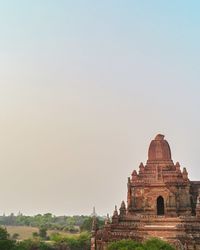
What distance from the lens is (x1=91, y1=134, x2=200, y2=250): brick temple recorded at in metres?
40.4

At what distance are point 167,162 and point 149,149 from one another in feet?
8.55

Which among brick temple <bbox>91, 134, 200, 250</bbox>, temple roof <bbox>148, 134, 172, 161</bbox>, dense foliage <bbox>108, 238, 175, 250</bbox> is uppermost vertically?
temple roof <bbox>148, 134, 172, 161</bbox>

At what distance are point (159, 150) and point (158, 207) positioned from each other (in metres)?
6.36

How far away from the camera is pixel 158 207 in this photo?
4512 cm

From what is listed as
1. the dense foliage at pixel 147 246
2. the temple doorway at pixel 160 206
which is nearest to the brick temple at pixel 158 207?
the temple doorway at pixel 160 206

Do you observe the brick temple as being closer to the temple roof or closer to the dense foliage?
the temple roof

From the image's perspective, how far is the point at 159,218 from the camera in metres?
42.0

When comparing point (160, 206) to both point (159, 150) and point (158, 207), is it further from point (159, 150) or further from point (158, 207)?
point (159, 150)

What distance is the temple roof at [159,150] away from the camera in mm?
47500

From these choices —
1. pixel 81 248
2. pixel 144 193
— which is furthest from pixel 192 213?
pixel 81 248

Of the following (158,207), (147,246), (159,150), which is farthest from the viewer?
(159,150)

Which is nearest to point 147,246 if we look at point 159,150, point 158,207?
point 158,207

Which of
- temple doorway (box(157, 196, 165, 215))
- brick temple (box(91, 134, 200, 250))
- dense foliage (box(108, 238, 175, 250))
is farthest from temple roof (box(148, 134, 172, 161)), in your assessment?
dense foliage (box(108, 238, 175, 250))

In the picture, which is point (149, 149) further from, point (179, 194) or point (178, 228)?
point (178, 228)
